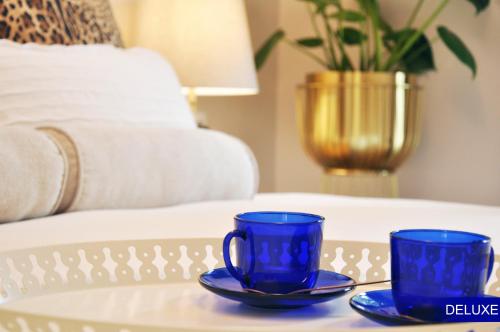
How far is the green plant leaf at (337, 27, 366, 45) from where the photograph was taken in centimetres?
290

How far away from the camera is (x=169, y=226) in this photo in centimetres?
108

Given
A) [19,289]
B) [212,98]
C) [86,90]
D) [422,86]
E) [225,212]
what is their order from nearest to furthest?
[19,289], [225,212], [86,90], [422,86], [212,98]

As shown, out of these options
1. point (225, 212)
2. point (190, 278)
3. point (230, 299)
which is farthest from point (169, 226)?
point (230, 299)

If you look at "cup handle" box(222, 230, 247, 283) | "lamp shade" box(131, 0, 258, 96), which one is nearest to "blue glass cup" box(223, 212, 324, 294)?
"cup handle" box(222, 230, 247, 283)

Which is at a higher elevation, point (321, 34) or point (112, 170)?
point (321, 34)

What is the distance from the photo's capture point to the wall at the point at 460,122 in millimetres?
2896

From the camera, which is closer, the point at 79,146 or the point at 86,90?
the point at 79,146

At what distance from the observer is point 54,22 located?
5.64 feet

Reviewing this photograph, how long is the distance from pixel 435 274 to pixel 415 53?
2494 millimetres

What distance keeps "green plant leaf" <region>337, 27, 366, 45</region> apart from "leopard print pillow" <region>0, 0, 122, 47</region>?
3.89 feet

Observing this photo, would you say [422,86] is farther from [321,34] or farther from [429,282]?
[429,282]

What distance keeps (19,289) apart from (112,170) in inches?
28.1

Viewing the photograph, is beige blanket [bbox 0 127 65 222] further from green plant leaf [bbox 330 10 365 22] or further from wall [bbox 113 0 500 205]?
green plant leaf [bbox 330 10 365 22]

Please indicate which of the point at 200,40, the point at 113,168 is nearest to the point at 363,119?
the point at 200,40
